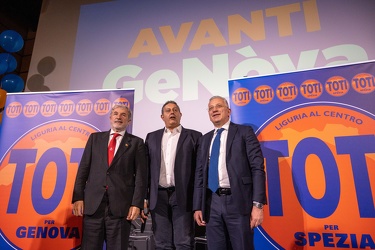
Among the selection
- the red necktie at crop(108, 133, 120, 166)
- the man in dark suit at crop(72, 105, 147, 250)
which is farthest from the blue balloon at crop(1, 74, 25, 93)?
the red necktie at crop(108, 133, 120, 166)

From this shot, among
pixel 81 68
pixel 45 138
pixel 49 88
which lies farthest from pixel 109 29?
pixel 45 138

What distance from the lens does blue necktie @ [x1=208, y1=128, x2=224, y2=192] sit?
204 cm

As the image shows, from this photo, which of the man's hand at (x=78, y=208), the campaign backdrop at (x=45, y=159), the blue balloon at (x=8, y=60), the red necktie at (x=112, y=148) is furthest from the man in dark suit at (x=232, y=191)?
the blue balloon at (x=8, y=60)

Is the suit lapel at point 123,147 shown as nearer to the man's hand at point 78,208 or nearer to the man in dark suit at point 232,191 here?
the man's hand at point 78,208

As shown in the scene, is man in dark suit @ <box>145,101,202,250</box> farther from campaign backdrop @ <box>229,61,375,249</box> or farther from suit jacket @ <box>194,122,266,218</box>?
campaign backdrop @ <box>229,61,375,249</box>

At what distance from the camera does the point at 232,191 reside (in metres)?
1.94

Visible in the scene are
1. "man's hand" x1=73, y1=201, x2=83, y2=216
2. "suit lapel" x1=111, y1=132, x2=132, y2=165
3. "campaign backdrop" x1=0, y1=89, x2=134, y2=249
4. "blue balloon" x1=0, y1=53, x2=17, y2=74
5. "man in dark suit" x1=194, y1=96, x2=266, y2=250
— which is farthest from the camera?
"blue balloon" x1=0, y1=53, x2=17, y2=74

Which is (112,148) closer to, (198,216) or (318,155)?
(198,216)

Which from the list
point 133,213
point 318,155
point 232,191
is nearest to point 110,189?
point 133,213

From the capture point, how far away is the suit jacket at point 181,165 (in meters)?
2.22

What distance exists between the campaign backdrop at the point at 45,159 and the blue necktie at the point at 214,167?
1183 millimetres

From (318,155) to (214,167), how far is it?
113 cm

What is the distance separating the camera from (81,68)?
403cm

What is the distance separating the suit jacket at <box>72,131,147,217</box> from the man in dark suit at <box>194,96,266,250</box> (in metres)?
0.49
